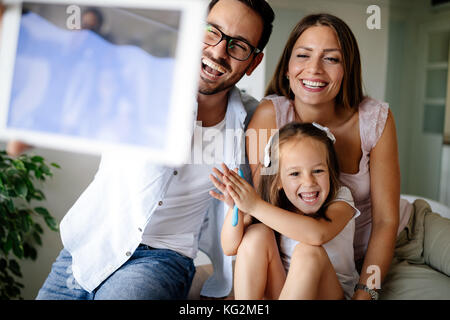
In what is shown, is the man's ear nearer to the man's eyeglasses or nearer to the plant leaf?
the man's eyeglasses

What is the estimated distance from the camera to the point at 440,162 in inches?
36.4

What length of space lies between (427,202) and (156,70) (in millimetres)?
863

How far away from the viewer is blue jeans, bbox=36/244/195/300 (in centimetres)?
79

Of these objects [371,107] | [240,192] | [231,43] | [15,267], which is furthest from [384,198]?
[15,267]

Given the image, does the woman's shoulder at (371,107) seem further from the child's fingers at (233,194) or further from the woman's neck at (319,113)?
the child's fingers at (233,194)

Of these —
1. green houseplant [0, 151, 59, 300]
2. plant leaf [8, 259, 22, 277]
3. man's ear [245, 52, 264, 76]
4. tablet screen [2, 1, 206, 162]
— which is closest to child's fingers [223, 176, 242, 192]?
tablet screen [2, 1, 206, 162]

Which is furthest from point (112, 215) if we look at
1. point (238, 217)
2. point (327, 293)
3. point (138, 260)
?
point (327, 293)

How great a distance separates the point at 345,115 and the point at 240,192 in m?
0.27

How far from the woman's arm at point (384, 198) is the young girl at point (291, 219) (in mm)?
81

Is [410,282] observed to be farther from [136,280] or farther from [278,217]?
[136,280]

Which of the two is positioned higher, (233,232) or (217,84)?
(217,84)

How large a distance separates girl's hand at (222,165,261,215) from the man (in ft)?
0.25

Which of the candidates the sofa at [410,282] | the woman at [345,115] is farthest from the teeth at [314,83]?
the sofa at [410,282]

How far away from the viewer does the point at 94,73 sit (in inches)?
26.5
